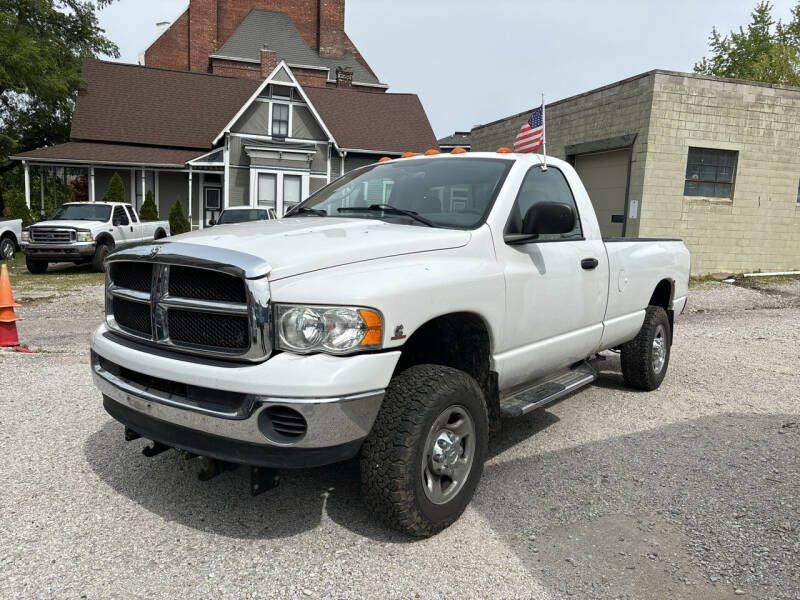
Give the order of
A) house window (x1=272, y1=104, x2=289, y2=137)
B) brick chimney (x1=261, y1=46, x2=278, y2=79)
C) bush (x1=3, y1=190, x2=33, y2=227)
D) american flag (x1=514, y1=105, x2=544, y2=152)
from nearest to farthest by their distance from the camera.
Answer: american flag (x1=514, y1=105, x2=544, y2=152) → bush (x1=3, y1=190, x2=33, y2=227) → house window (x1=272, y1=104, x2=289, y2=137) → brick chimney (x1=261, y1=46, x2=278, y2=79)

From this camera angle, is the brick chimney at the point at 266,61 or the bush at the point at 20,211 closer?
the bush at the point at 20,211

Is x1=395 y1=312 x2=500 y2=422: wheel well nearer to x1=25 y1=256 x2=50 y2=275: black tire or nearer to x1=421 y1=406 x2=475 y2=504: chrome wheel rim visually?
x1=421 y1=406 x2=475 y2=504: chrome wheel rim

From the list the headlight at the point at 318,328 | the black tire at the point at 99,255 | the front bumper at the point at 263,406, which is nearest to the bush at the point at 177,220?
the black tire at the point at 99,255

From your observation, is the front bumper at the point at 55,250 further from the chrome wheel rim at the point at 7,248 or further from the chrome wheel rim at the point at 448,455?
the chrome wheel rim at the point at 448,455

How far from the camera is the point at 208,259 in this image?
275 centimetres

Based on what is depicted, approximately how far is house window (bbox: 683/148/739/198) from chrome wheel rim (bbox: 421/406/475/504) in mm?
14503

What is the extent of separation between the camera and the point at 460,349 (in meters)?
3.60

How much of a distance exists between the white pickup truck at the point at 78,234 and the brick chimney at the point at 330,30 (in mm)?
30845

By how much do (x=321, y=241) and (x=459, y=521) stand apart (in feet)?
5.46

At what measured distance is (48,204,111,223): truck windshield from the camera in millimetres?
16031

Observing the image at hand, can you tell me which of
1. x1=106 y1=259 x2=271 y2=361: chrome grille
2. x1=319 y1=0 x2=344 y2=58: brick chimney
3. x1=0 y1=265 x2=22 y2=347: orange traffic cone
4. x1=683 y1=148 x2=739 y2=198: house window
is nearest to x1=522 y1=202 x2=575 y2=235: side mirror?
x1=106 y1=259 x2=271 y2=361: chrome grille

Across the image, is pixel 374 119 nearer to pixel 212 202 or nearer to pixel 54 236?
pixel 212 202

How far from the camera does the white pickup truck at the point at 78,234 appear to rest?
15133 mm

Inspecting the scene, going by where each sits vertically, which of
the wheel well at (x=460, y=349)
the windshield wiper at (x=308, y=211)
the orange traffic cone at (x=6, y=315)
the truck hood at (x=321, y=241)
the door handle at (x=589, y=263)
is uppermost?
the windshield wiper at (x=308, y=211)
